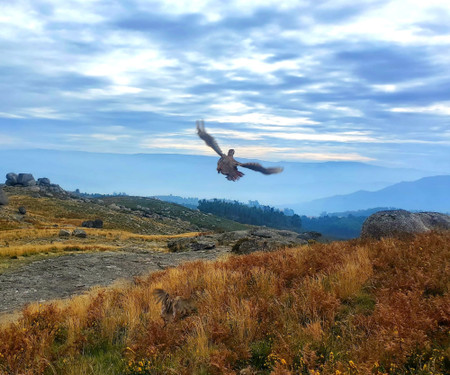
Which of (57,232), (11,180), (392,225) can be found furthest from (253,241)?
(11,180)

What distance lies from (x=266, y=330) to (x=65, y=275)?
12883 mm

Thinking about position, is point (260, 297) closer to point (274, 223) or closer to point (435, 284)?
point (435, 284)

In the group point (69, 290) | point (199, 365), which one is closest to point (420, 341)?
point (199, 365)

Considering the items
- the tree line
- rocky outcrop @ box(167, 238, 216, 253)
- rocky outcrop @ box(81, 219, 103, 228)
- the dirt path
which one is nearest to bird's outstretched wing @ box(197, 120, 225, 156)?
the dirt path

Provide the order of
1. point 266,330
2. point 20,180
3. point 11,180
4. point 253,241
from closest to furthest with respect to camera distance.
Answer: point 266,330 < point 253,241 < point 20,180 < point 11,180

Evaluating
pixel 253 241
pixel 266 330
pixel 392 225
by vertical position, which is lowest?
pixel 253 241

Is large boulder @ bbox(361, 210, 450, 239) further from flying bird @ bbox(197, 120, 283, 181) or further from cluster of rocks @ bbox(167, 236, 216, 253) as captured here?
cluster of rocks @ bbox(167, 236, 216, 253)

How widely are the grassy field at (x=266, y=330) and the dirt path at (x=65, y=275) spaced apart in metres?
5.14

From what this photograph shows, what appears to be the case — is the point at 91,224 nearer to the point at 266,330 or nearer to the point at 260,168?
the point at 260,168

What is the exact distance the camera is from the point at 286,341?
217 inches

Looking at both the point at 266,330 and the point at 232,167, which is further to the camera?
the point at 232,167

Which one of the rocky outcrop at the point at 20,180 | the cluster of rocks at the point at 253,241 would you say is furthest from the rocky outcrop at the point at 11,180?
the cluster of rocks at the point at 253,241

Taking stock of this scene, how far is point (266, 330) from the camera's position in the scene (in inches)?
241

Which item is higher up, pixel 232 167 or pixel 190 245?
pixel 232 167
